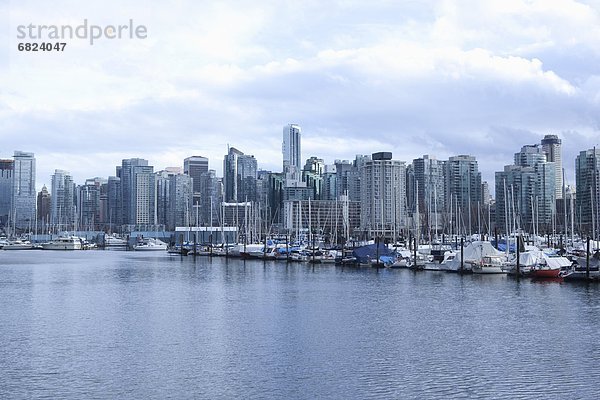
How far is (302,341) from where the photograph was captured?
3931 cm

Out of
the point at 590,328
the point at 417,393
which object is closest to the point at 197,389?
the point at 417,393

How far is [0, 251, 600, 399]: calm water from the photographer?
29.6 meters

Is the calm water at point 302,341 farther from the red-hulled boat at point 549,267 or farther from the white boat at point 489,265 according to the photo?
the white boat at point 489,265

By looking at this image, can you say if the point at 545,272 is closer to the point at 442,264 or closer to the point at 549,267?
the point at 549,267

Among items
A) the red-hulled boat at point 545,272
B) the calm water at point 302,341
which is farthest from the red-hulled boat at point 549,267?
the calm water at point 302,341

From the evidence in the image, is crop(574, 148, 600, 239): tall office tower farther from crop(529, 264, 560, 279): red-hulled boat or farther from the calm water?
the calm water

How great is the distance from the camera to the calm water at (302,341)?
97.0 feet

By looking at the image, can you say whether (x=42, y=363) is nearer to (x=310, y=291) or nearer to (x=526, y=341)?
(x=526, y=341)

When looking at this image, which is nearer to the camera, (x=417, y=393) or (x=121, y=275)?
(x=417, y=393)

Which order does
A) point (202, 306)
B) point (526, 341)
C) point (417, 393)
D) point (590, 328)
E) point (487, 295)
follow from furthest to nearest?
1. point (487, 295)
2. point (202, 306)
3. point (590, 328)
4. point (526, 341)
5. point (417, 393)

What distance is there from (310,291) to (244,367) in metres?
34.1

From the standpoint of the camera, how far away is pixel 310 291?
66.9m

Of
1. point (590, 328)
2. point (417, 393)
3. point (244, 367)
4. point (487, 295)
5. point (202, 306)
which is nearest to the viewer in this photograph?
point (417, 393)

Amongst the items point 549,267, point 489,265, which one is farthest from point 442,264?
point 549,267
